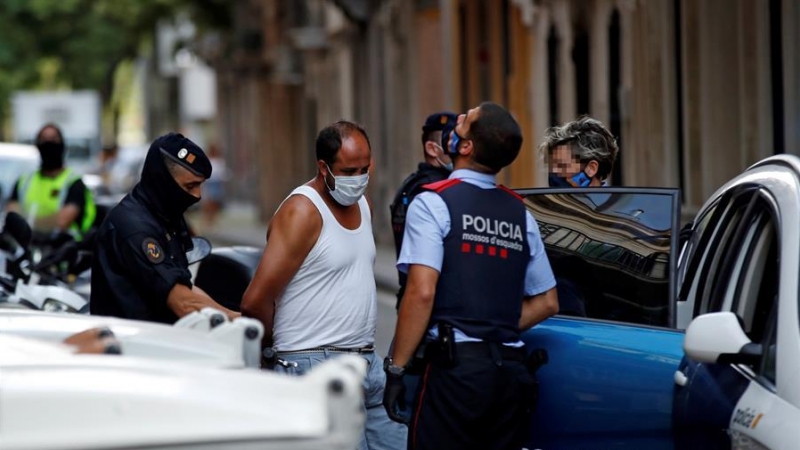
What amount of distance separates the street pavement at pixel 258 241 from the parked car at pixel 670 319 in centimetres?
699

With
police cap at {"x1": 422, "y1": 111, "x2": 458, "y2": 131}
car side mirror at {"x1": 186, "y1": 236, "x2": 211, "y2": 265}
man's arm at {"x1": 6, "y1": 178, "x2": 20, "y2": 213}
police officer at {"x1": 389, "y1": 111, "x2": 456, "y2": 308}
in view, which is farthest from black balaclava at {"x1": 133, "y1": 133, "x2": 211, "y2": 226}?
man's arm at {"x1": 6, "y1": 178, "x2": 20, "y2": 213}

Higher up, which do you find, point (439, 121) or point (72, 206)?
point (439, 121)

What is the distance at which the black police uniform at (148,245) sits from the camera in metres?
5.87

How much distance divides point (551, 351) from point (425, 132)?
8.04 feet

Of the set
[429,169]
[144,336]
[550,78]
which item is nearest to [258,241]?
[550,78]

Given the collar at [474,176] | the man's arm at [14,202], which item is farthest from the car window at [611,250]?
the man's arm at [14,202]

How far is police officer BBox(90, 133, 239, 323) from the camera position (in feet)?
19.2

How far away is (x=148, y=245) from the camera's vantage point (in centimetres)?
587

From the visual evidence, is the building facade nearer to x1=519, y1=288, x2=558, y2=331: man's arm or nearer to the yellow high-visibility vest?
x1=519, y1=288, x2=558, y2=331: man's arm

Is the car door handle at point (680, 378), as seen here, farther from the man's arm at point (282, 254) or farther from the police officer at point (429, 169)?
the police officer at point (429, 169)

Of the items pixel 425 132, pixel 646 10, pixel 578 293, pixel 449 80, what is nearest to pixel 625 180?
pixel 646 10

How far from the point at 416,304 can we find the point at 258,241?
2625cm

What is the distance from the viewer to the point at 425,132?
325 inches

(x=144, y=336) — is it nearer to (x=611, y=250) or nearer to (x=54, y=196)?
(x=611, y=250)
